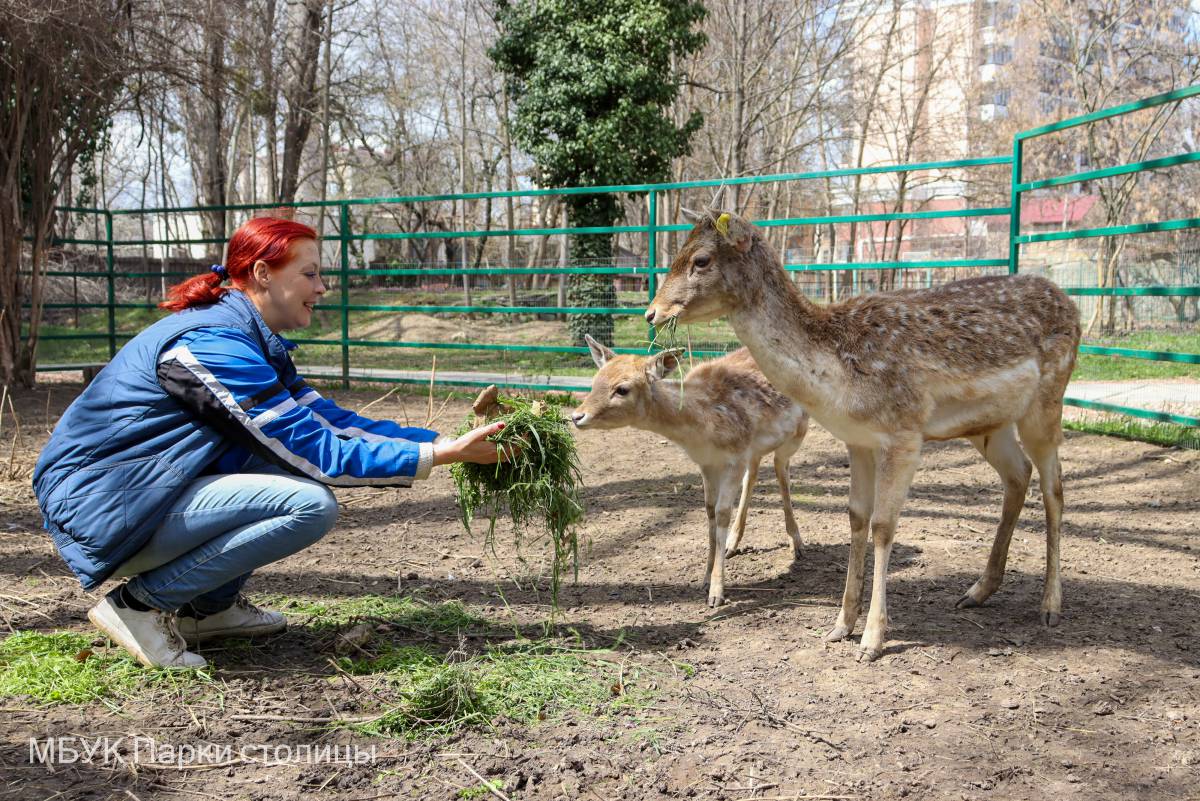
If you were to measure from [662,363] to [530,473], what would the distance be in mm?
1592

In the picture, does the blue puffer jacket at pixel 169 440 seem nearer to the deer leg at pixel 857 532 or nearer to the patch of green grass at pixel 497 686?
the patch of green grass at pixel 497 686

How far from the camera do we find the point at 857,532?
432 cm

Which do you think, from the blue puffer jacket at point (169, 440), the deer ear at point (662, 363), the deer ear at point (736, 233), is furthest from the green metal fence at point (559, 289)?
the blue puffer jacket at point (169, 440)

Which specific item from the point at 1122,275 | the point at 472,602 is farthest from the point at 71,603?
the point at 1122,275

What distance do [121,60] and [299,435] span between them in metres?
10.0

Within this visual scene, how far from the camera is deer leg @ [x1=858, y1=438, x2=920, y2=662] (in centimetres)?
405

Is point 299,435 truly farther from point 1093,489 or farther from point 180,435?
point 1093,489

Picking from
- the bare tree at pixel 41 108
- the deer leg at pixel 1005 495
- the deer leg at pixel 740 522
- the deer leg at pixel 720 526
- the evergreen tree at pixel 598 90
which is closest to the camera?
the deer leg at pixel 1005 495

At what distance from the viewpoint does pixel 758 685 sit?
12.2 ft

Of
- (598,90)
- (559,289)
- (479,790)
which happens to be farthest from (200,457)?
(598,90)

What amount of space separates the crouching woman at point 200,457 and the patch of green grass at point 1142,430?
6.59 m

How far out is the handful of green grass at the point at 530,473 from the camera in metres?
4.07

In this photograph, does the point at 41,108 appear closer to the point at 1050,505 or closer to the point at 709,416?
the point at 709,416

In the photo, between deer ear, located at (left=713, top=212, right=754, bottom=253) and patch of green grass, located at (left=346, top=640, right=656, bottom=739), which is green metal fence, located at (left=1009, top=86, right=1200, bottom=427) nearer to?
deer ear, located at (left=713, top=212, right=754, bottom=253)
